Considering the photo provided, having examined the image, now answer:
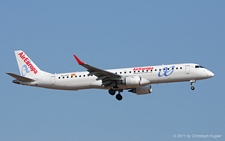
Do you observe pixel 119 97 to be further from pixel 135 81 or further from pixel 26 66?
pixel 26 66

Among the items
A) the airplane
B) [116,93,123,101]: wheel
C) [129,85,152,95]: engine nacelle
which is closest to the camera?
the airplane

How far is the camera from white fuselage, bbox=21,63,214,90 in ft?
203

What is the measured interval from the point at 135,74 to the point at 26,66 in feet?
48.3

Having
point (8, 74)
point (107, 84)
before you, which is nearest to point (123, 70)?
point (107, 84)

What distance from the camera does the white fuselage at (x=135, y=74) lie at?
6194 centimetres

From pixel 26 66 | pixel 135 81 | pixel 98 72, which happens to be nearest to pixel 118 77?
pixel 135 81

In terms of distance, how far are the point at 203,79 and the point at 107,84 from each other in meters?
10.9

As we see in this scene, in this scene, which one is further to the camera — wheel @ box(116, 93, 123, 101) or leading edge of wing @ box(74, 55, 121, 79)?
wheel @ box(116, 93, 123, 101)

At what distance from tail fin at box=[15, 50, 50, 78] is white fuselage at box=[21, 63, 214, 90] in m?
1.70

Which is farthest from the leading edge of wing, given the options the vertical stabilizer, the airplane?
the vertical stabilizer

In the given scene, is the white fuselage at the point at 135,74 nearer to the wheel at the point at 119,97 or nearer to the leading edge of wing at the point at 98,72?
the leading edge of wing at the point at 98,72

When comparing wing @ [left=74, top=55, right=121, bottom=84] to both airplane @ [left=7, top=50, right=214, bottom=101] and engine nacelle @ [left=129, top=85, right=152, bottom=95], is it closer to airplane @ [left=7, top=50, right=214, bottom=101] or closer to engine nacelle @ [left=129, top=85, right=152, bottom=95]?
airplane @ [left=7, top=50, right=214, bottom=101]

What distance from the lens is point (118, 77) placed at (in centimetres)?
6284

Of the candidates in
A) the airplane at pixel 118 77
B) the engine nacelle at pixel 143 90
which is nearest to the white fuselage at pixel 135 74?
the airplane at pixel 118 77
